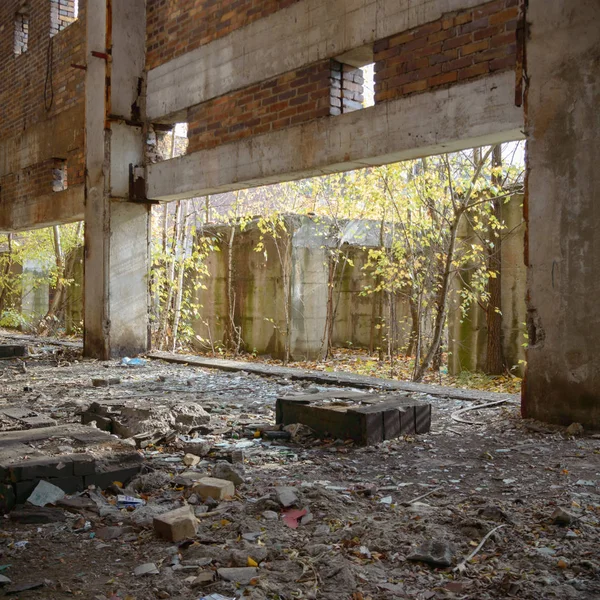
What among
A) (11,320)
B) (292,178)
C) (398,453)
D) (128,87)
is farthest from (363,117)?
(11,320)

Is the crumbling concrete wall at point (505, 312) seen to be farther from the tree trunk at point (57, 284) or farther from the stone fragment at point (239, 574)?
the tree trunk at point (57, 284)

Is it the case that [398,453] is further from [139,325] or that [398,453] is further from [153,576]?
[139,325]

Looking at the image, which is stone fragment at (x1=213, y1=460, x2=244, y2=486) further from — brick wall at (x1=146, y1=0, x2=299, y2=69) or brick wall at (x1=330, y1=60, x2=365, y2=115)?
brick wall at (x1=146, y1=0, x2=299, y2=69)

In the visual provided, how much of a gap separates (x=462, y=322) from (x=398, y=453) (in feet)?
21.5

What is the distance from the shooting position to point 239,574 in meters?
2.50

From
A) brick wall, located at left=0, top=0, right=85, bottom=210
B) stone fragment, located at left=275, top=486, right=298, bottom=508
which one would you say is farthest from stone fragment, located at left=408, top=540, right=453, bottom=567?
brick wall, located at left=0, top=0, right=85, bottom=210

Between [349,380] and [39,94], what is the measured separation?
30.0 ft

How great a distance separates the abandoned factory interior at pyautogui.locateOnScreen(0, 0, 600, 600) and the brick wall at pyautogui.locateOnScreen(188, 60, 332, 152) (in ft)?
0.11

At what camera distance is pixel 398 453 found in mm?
4344

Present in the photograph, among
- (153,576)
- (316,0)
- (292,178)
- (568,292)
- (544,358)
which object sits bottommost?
(153,576)

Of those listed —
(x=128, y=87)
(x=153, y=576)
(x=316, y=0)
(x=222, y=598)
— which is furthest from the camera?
(x=128, y=87)

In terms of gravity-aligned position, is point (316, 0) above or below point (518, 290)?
above

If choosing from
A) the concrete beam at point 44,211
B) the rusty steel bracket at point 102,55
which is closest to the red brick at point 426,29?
the rusty steel bracket at point 102,55

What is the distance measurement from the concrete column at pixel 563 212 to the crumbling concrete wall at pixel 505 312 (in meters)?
4.76
